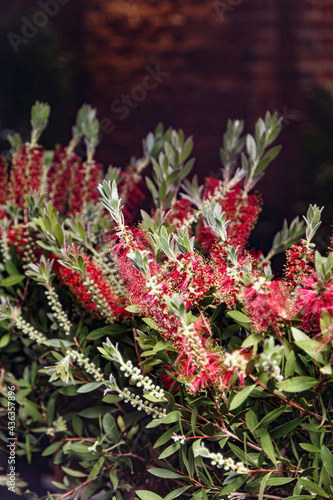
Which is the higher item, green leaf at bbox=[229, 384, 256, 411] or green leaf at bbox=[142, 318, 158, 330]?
green leaf at bbox=[142, 318, 158, 330]

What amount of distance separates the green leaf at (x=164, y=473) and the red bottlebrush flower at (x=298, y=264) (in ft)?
0.67

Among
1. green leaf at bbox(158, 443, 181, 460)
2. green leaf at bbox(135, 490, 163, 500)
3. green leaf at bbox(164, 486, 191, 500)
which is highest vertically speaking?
green leaf at bbox(158, 443, 181, 460)

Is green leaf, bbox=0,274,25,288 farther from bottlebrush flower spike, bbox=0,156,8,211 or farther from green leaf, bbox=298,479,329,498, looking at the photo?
green leaf, bbox=298,479,329,498

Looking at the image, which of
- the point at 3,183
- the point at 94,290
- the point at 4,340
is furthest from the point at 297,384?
the point at 3,183

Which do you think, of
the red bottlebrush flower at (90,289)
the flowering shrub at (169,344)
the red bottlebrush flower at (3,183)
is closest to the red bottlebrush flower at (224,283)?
the flowering shrub at (169,344)

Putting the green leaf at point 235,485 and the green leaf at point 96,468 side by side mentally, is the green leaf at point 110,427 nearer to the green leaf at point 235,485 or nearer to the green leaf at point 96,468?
the green leaf at point 96,468

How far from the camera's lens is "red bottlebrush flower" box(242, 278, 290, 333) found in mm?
390

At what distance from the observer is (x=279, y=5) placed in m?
1.99

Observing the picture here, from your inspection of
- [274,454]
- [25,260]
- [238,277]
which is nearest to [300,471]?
[274,454]
